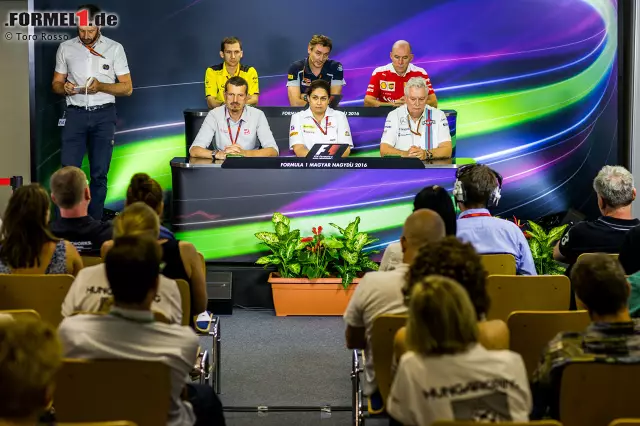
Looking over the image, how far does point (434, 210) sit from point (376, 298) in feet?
3.14

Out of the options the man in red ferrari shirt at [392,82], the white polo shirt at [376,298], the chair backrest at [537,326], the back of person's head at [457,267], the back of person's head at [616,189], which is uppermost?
the man in red ferrari shirt at [392,82]

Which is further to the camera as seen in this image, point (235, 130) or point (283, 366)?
point (235, 130)

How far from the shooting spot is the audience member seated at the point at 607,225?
4.49 meters

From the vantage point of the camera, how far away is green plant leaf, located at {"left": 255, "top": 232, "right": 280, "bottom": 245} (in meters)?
6.62

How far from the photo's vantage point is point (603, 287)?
9.40 feet

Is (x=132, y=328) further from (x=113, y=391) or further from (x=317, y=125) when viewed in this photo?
(x=317, y=125)

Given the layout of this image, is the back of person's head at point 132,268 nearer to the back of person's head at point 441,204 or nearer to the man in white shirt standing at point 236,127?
the back of person's head at point 441,204

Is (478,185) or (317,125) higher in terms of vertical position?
(317,125)

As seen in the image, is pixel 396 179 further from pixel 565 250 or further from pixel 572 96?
pixel 572 96

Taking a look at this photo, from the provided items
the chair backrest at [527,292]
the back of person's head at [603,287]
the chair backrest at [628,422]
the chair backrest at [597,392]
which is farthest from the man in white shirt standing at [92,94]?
the chair backrest at [628,422]

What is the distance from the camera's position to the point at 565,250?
4586 mm

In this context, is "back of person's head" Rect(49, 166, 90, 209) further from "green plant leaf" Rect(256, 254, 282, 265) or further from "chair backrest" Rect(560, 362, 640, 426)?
"chair backrest" Rect(560, 362, 640, 426)

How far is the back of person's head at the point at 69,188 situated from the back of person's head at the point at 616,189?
2.49 m

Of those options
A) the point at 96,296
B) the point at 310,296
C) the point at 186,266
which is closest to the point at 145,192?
the point at 186,266
